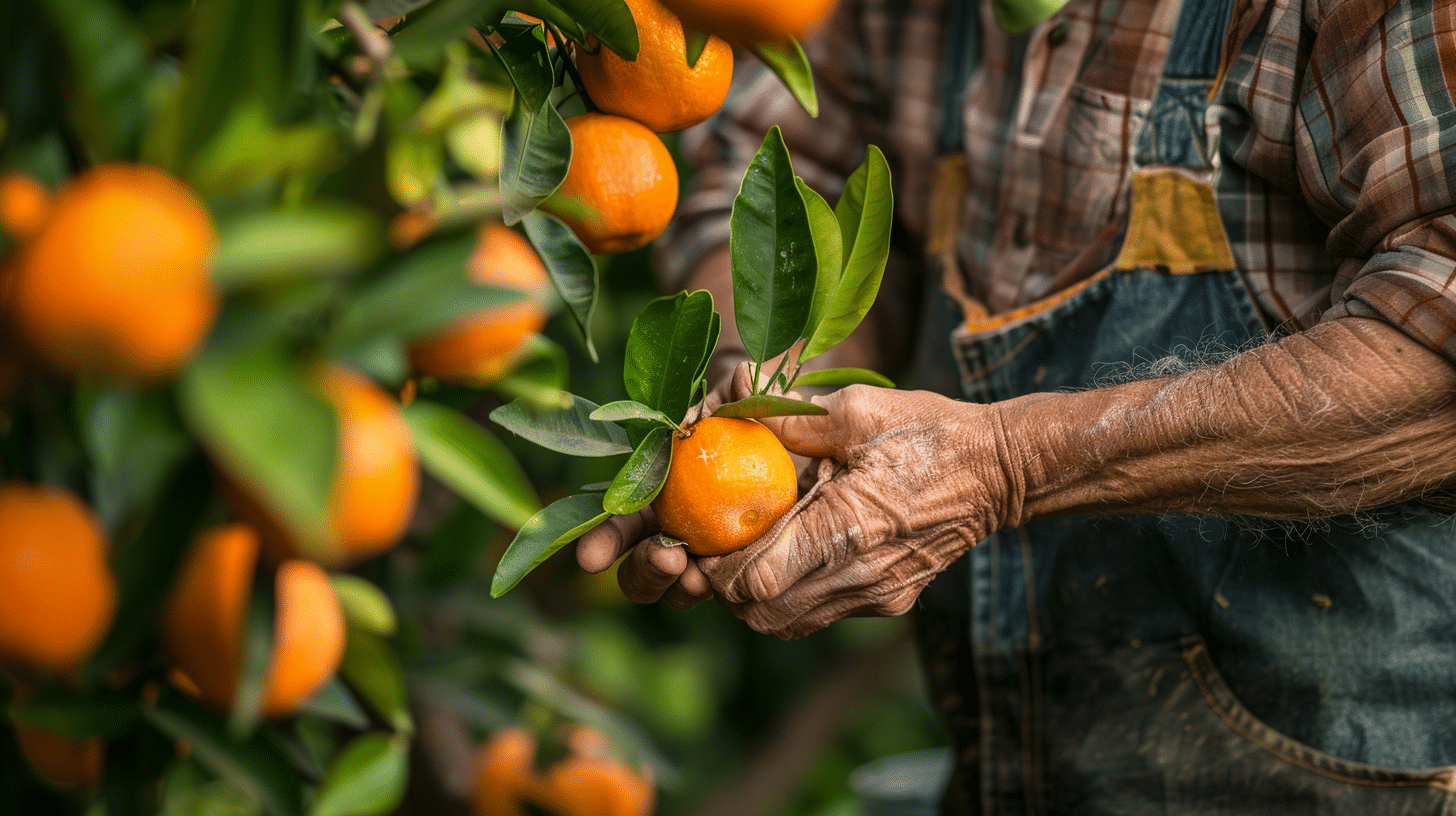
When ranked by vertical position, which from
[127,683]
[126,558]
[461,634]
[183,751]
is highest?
[126,558]

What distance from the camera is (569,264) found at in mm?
499

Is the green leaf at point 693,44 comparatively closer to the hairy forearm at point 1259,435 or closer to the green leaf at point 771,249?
the green leaf at point 771,249

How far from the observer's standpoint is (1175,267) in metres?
0.93

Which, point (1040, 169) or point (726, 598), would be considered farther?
point (1040, 169)

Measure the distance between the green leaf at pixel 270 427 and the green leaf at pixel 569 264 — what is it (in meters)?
0.20

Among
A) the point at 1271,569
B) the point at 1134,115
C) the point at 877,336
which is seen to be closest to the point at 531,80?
the point at 1134,115

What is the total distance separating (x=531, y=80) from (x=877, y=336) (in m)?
0.91

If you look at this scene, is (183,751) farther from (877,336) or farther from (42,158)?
(877,336)

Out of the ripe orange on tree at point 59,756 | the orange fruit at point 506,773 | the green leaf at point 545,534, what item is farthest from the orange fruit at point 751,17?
the orange fruit at point 506,773

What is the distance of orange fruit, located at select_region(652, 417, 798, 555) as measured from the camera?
24.1 inches

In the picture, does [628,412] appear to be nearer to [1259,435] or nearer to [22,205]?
[22,205]

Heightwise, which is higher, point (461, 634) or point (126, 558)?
point (126, 558)

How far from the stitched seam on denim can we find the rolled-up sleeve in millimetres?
372

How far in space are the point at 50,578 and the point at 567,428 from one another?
32 cm
